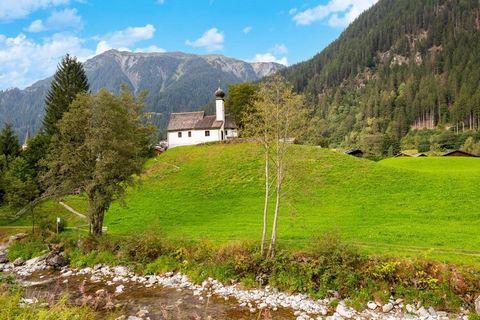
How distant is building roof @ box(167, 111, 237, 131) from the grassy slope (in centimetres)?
994

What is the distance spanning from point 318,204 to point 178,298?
22737 millimetres

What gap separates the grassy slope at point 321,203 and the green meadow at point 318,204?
0.08m

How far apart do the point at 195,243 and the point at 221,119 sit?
4647 centimetres

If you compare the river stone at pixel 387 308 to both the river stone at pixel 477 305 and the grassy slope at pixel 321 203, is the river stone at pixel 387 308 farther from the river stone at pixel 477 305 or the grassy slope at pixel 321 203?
the grassy slope at pixel 321 203

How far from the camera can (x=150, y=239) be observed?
2720 cm

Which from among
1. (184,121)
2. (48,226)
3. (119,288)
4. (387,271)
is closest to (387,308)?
(387,271)

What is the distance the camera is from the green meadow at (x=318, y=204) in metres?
25.6

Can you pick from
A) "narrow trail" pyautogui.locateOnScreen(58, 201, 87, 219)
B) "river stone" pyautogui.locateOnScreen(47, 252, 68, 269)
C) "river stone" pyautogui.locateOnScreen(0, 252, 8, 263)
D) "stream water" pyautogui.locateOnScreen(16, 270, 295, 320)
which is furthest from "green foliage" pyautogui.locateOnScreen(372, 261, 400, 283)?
"narrow trail" pyautogui.locateOnScreen(58, 201, 87, 219)

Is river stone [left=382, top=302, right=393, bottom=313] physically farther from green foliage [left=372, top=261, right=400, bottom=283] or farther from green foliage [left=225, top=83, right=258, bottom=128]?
green foliage [left=225, top=83, right=258, bottom=128]

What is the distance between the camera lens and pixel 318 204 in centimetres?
3994

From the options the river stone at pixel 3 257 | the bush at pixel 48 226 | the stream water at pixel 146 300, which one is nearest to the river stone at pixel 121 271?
the stream water at pixel 146 300

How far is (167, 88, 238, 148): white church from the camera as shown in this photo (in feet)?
230

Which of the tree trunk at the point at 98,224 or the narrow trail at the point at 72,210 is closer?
the tree trunk at the point at 98,224

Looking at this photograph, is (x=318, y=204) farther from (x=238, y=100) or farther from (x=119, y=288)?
(x=238, y=100)
